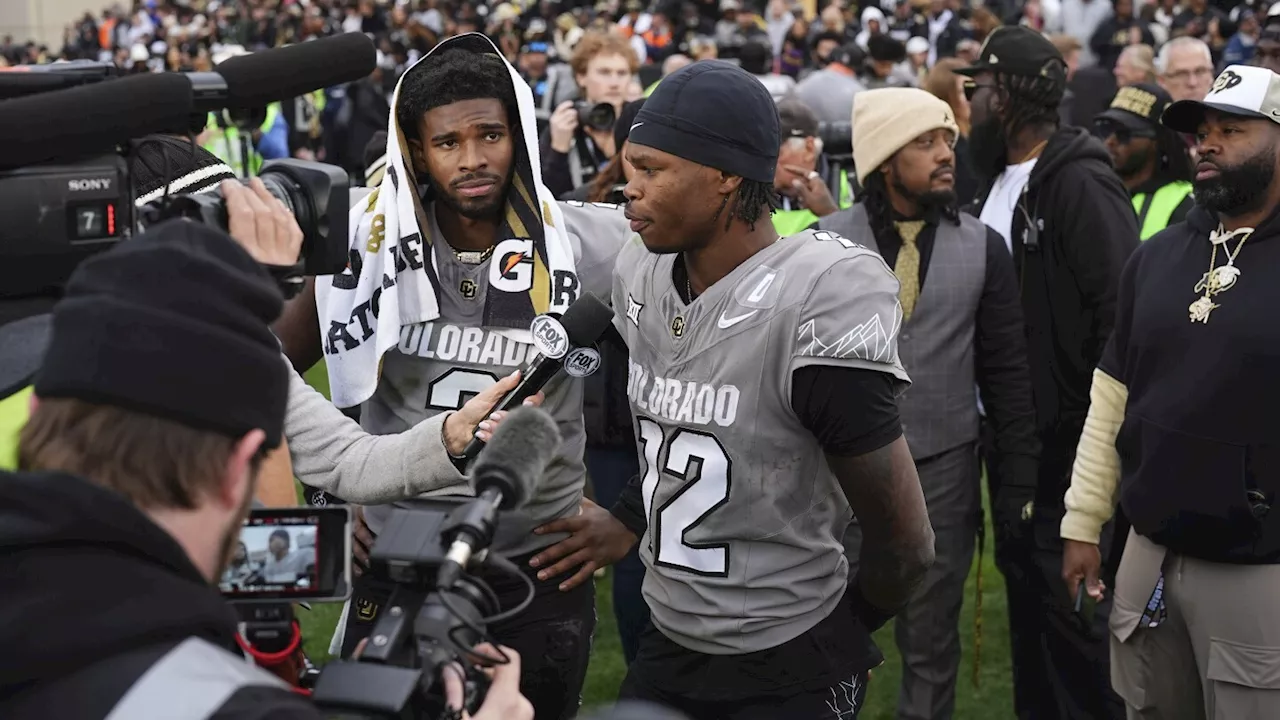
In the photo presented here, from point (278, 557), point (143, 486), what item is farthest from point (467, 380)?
point (143, 486)

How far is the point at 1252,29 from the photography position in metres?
14.0

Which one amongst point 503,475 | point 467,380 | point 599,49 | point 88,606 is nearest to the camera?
point 88,606

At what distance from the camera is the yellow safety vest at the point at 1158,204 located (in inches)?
223

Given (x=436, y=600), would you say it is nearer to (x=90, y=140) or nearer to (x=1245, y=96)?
(x=90, y=140)

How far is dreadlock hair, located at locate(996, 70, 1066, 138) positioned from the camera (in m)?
5.25

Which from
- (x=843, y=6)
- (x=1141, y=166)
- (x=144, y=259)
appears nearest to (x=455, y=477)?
(x=144, y=259)

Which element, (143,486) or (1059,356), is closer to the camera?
(143,486)

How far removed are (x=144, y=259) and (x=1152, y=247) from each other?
2.96m

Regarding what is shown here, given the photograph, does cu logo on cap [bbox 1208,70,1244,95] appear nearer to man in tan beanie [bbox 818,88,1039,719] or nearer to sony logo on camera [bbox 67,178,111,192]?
man in tan beanie [bbox 818,88,1039,719]

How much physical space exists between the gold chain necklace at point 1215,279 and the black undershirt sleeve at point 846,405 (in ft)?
3.86

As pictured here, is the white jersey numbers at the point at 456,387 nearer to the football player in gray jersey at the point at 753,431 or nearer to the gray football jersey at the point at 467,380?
the gray football jersey at the point at 467,380

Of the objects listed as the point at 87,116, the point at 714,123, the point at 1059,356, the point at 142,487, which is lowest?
the point at 1059,356

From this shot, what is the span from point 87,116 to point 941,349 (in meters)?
3.04

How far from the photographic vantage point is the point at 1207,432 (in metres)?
3.44
